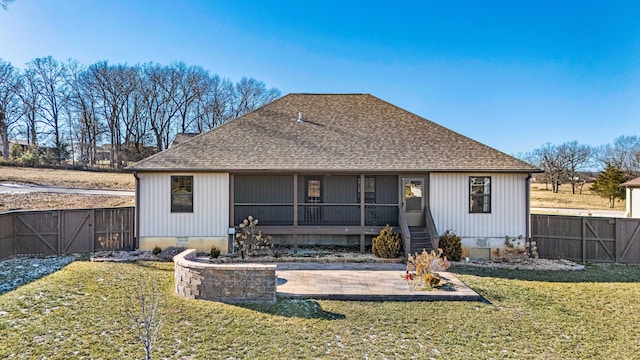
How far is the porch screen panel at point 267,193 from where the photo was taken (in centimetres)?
1473

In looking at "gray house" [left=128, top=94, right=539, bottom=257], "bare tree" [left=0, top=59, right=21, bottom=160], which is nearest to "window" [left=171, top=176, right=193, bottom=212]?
"gray house" [left=128, top=94, right=539, bottom=257]

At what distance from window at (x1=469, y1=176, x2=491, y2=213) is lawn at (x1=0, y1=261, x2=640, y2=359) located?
4305 mm

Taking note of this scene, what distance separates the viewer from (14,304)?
686 cm

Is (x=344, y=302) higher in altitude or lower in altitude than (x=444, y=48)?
lower

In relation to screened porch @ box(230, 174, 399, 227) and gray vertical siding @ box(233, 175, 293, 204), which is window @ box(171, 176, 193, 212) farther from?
gray vertical siding @ box(233, 175, 293, 204)

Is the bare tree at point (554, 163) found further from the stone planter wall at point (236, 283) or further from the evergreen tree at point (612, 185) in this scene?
the stone planter wall at point (236, 283)

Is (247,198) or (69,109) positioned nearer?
(247,198)

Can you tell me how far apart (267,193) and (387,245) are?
18.4 ft

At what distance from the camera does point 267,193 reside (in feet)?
48.9

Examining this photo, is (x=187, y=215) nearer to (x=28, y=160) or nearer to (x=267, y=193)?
(x=267, y=193)

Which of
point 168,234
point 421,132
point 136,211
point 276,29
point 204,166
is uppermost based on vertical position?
point 276,29

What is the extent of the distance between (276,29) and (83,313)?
15.8m

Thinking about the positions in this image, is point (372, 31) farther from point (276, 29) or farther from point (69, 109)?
point (69, 109)

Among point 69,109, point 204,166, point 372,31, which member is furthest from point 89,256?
point 69,109
